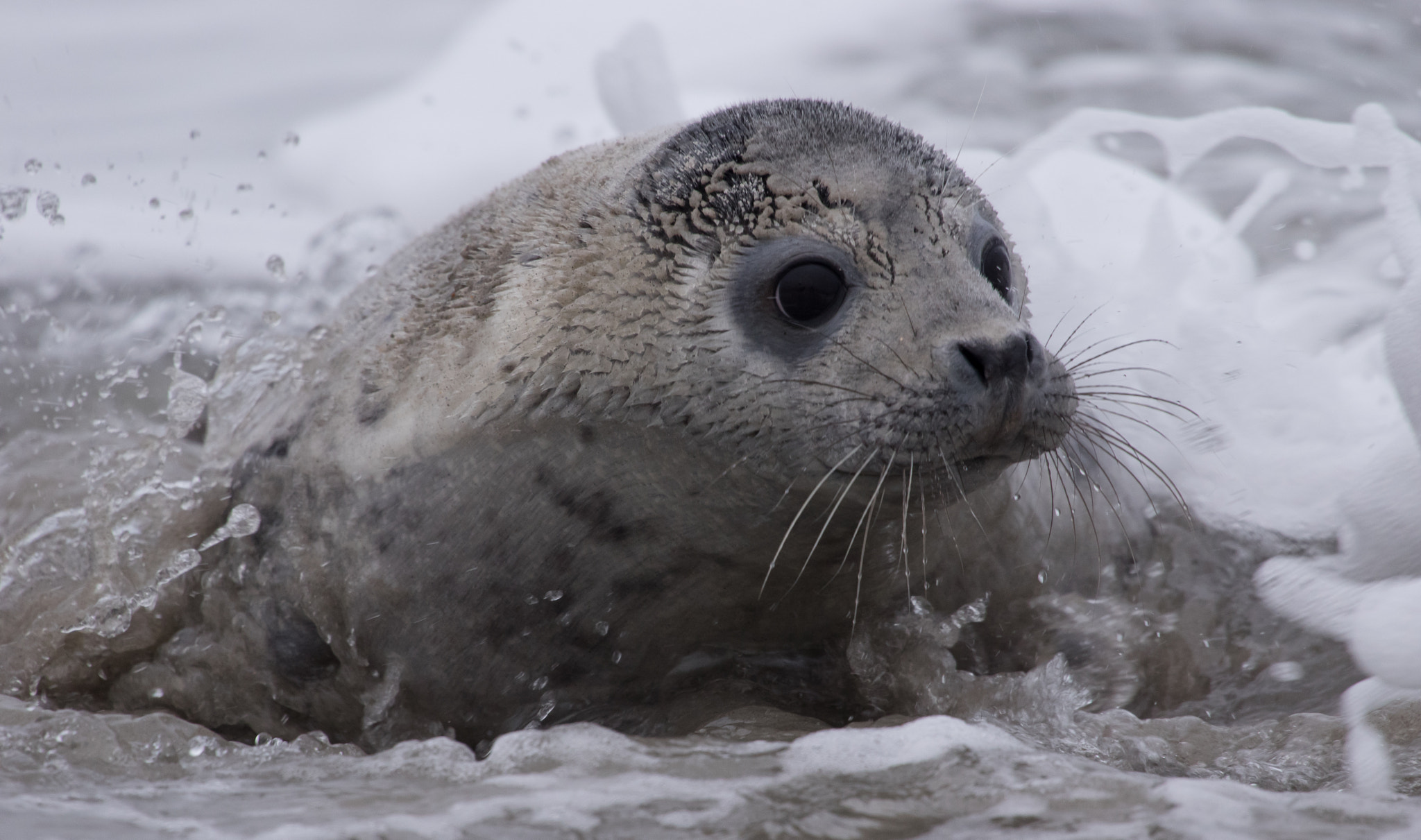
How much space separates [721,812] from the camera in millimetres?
2203

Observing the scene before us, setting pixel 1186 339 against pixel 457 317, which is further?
pixel 1186 339

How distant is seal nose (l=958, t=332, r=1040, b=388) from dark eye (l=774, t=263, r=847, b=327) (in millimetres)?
277

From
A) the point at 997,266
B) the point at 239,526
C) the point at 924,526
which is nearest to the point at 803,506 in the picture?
the point at 924,526

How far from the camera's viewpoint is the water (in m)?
2.30

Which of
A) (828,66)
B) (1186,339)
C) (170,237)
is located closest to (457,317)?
(1186,339)

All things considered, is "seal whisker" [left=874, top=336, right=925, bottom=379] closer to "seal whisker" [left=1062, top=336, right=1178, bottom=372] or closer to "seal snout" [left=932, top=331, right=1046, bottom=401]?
"seal snout" [left=932, top=331, right=1046, bottom=401]

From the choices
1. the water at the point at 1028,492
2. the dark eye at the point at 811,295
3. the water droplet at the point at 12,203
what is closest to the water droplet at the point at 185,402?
the water at the point at 1028,492

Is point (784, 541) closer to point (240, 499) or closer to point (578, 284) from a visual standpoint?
point (578, 284)

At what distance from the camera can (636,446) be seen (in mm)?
2633

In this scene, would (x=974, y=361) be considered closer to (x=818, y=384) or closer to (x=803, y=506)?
(x=818, y=384)

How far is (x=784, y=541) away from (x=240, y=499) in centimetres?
128

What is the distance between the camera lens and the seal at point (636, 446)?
8.18ft

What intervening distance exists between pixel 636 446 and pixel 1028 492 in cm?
114

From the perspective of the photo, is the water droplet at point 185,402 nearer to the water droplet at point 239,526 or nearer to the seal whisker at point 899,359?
the water droplet at point 239,526
